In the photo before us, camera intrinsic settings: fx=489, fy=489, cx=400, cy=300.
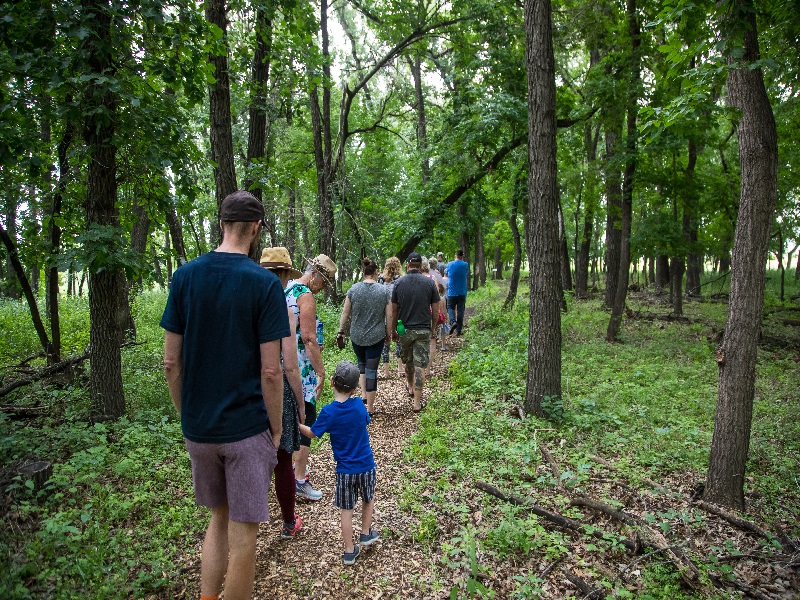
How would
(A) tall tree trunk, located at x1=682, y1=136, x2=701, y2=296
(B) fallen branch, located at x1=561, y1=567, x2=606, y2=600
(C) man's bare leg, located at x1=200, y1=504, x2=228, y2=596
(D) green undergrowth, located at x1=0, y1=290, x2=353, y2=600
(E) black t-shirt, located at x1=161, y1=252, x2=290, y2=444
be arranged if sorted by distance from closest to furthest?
(E) black t-shirt, located at x1=161, y1=252, x2=290, y2=444 < (C) man's bare leg, located at x1=200, y1=504, x2=228, y2=596 < (D) green undergrowth, located at x1=0, y1=290, x2=353, y2=600 < (B) fallen branch, located at x1=561, y1=567, x2=606, y2=600 < (A) tall tree trunk, located at x1=682, y1=136, x2=701, y2=296

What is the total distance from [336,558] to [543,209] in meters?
5.23

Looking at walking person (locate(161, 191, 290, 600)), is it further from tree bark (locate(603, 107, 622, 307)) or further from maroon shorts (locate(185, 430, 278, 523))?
tree bark (locate(603, 107, 622, 307))

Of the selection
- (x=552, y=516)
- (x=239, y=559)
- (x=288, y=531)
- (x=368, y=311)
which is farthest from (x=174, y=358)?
(x=368, y=311)

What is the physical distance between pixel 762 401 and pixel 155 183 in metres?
10.2

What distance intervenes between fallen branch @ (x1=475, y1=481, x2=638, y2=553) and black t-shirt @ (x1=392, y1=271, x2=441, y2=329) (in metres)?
3.18

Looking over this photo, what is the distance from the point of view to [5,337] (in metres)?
10.9

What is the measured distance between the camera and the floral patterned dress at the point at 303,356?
4605 mm

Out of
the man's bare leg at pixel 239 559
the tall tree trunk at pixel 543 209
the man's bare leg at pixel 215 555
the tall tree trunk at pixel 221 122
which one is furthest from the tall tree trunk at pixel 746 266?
the tall tree trunk at pixel 221 122

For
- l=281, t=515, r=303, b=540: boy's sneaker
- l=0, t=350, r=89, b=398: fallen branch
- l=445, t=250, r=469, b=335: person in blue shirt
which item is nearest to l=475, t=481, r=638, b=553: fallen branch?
l=281, t=515, r=303, b=540: boy's sneaker

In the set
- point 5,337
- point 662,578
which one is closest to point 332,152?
point 5,337

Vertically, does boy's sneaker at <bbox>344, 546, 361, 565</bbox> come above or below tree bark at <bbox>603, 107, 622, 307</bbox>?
below

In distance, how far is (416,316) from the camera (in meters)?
7.70

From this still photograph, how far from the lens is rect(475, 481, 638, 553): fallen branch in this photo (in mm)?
3947

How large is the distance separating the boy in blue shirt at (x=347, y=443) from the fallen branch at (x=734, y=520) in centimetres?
325
